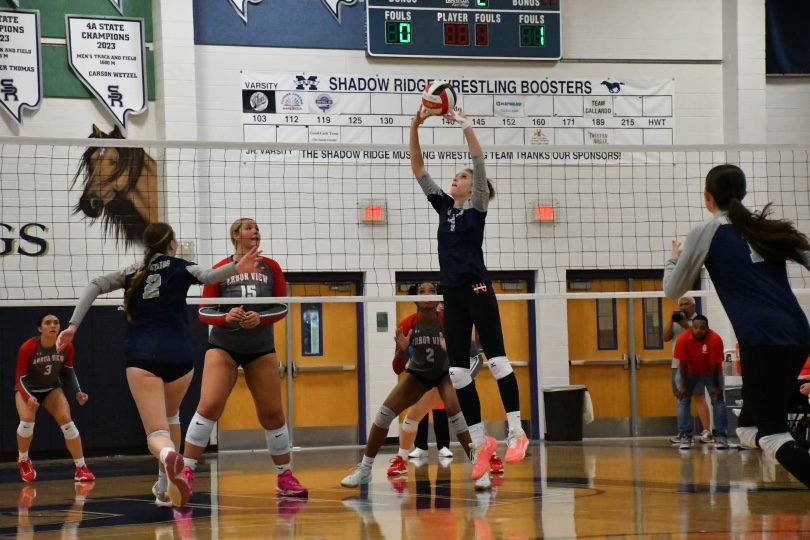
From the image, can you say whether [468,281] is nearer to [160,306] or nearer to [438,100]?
[438,100]

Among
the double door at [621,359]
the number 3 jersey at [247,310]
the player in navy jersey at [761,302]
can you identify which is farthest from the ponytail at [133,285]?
the double door at [621,359]

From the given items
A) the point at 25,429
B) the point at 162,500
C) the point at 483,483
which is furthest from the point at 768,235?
the point at 25,429

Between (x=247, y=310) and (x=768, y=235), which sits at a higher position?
(x=768, y=235)

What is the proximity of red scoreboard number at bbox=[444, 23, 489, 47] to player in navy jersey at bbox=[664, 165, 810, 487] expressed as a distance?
37.0 ft

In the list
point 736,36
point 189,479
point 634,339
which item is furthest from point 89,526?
point 736,36

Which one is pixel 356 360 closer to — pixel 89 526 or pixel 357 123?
pixel 357 123

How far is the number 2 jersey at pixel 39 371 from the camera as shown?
11070mm

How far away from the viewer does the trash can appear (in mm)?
16016

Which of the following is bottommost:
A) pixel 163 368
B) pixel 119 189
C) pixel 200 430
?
pixel 200 430

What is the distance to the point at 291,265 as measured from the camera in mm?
15594

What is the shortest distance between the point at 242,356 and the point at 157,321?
0.78 meters

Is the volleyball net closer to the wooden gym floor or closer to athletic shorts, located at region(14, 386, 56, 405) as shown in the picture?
athletic shorts, located at region(14, 386, 56, 405)

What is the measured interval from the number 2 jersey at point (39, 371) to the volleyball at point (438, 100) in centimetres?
551

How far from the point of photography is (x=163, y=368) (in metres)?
6.65
